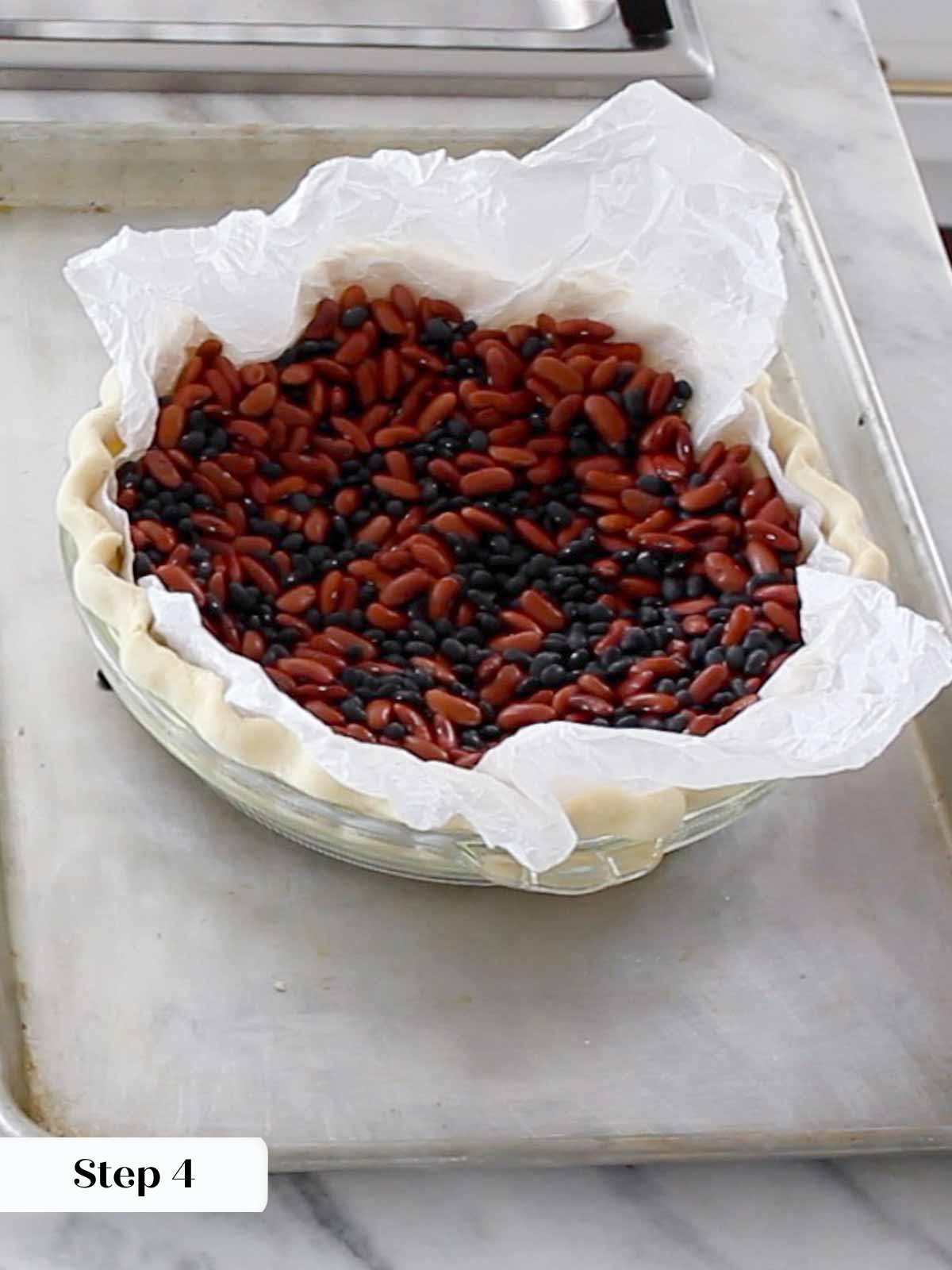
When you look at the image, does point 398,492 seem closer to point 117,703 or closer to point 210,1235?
point 117,703

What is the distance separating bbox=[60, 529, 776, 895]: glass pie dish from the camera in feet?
1.77

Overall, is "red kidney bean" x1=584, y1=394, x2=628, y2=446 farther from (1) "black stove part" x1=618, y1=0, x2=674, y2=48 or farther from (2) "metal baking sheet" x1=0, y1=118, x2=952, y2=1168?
(1) "black stove part" x1=618, y1=0, x2=674, y2=48

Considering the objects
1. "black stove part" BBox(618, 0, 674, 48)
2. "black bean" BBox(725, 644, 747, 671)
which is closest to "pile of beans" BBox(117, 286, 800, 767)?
"black bean" BBox(725, 644, 747, 671)

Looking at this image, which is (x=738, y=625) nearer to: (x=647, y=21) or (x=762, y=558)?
(x=762, y=558)

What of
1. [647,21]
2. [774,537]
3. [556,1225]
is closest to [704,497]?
[774,537]

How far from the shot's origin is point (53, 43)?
2.83ft

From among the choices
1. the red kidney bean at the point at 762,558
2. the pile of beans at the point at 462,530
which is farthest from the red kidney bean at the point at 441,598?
the red kidney bean at the point at 762,558

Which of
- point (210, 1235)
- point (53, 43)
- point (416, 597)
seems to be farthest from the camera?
point (53, 43)

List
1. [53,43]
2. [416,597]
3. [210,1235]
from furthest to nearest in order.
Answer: [53,43] → [416,597] → [210,1235]

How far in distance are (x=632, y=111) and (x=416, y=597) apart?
0.70 ft

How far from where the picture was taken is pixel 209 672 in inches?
21.3

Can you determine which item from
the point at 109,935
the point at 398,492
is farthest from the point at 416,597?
the point at 109,935

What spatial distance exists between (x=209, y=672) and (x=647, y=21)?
1.74ft

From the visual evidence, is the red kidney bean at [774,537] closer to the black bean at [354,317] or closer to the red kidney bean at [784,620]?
the red kidney bean at [784,620]
